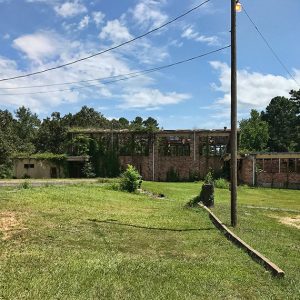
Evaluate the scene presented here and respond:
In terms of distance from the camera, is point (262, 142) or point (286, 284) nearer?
point (286, 284)

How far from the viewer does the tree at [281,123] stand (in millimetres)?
91281

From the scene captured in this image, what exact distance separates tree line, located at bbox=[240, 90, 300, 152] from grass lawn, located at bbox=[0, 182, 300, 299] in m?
69.4

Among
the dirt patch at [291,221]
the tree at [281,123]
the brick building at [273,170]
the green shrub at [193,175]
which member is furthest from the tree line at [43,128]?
the dirt patch at [291,221]

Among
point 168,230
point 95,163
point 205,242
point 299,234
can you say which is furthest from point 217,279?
point 95,163

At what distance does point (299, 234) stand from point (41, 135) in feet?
217

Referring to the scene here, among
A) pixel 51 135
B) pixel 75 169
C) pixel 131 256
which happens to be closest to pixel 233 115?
pixel 131 256

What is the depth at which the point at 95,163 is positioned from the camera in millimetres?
56812

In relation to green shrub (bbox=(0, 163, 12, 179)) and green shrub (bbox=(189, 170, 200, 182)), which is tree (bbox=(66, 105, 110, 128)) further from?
green shrub (bbox=(189, 170, 200, 182))

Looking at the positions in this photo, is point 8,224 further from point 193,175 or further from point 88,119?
point 88,119

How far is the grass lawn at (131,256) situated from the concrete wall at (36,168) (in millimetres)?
39839

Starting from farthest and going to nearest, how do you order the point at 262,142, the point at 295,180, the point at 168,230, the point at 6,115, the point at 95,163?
the point at 262,142 < the point at 6,115 < the point at 95,163 < the point at 295,180 < the point at 168,230

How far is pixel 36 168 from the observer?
57.4 meters

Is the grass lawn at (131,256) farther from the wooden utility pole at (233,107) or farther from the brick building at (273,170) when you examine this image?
the brick building at (273,170)

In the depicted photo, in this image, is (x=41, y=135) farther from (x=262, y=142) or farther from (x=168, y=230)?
(x=168, y=230)
